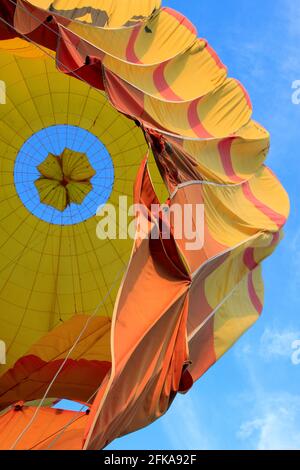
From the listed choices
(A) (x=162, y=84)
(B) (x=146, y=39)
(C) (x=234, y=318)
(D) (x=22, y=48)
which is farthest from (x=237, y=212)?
(D) (x=22, y=48)

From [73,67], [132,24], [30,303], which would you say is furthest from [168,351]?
[132,24]

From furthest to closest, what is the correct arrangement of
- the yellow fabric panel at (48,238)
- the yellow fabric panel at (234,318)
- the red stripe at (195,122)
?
the yellow fabric panel at (48,238) → the red stripe at (195,122) → the yellow fabric panel at (234,318)

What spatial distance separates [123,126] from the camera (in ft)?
37.2

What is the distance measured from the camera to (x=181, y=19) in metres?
10.8

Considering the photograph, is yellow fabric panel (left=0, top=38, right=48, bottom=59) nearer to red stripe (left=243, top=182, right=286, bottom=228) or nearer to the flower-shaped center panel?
the flower-shaped center panel

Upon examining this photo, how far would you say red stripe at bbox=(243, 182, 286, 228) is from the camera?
1002cm

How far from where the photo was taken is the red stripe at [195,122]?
32.3 ft

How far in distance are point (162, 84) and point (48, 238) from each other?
3.63 meters

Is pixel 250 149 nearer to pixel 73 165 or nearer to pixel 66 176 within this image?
pixel 73 165

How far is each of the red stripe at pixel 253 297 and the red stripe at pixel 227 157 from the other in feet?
5.48

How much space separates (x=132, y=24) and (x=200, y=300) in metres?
4.60

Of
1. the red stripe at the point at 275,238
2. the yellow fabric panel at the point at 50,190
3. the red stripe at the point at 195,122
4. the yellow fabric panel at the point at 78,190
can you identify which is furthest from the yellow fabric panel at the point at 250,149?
the yellow fabric panel at the point at 50,190

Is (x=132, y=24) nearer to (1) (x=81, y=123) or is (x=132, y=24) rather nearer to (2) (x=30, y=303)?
(1) (x=81, y=123)

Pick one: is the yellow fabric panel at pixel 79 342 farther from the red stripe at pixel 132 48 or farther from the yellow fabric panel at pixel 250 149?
the red stripe at pixel 132 48
